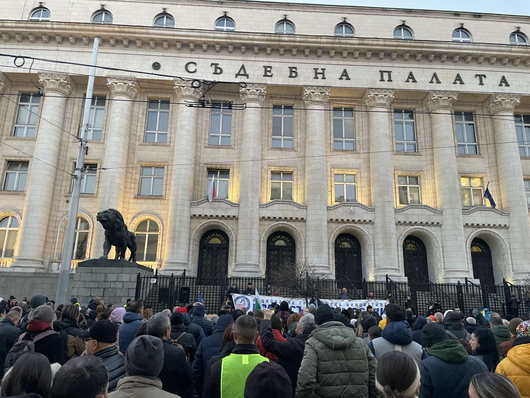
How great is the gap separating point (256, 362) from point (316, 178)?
2544 centimetres

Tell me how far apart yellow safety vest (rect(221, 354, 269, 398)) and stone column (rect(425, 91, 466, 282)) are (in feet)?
88.1

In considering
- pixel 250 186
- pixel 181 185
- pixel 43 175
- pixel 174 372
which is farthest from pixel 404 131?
pixel 174 372

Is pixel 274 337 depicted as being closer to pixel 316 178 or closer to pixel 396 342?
pixel 396 342

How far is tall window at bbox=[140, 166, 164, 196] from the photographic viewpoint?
97.2ft

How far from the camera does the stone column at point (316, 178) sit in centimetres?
2748

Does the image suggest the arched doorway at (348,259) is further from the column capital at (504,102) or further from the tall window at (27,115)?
the tall window at (27,115)

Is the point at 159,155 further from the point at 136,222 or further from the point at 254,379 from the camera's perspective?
the point at 254,379

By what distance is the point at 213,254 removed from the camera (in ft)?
95.8

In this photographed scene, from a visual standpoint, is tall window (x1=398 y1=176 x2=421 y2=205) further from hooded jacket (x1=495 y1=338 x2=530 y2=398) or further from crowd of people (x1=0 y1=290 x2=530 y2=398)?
hooded jacket (x1=495 y1=338 x2=530 y2=398)

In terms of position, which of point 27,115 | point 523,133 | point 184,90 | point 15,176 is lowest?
point 15,176

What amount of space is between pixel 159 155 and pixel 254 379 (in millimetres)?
28514

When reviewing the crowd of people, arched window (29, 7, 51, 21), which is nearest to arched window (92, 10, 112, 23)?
arched window (29, 7, 51, 21)

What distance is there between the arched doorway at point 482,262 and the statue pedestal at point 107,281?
24.4 m

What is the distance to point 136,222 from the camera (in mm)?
28656
